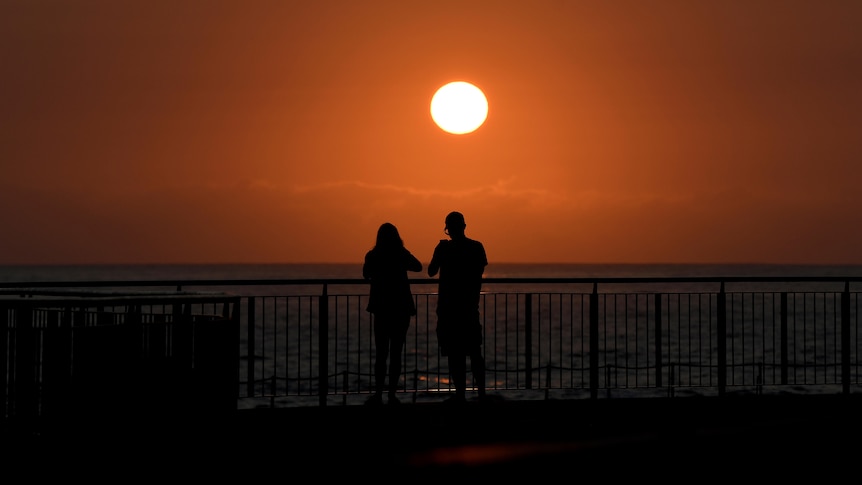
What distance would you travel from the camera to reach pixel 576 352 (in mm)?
38375

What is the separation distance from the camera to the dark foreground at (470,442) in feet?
6.79

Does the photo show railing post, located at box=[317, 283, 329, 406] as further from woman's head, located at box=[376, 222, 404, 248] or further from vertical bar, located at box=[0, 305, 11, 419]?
vertical bar, located at box=[0, 305, 11, 419]

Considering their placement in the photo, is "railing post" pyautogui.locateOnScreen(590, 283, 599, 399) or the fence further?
"railing post" pyautogui.locateOnScreen(590, 283, 599, 399)

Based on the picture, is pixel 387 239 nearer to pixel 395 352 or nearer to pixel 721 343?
pixel 395 352

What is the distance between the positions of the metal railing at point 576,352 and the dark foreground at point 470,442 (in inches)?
18.3

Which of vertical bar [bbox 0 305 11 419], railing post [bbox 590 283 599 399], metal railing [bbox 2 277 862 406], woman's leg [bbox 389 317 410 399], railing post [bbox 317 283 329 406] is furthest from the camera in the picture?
metal railing [bbox 2 277 862 406]

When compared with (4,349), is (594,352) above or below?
below

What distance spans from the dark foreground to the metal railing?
46 centimetres

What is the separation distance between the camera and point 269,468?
2.44 metres

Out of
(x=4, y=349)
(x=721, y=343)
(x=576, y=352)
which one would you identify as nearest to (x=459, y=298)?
(x=721, y=343)

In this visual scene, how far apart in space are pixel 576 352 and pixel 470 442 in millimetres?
30346

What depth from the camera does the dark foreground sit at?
2068 millimetres

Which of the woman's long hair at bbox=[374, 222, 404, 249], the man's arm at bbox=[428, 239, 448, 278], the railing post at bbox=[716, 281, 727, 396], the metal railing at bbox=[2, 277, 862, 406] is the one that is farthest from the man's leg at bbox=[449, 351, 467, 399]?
the railing post at bbox=[716, 281, 727, 396]

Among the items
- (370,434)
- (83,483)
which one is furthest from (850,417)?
(370,434)
